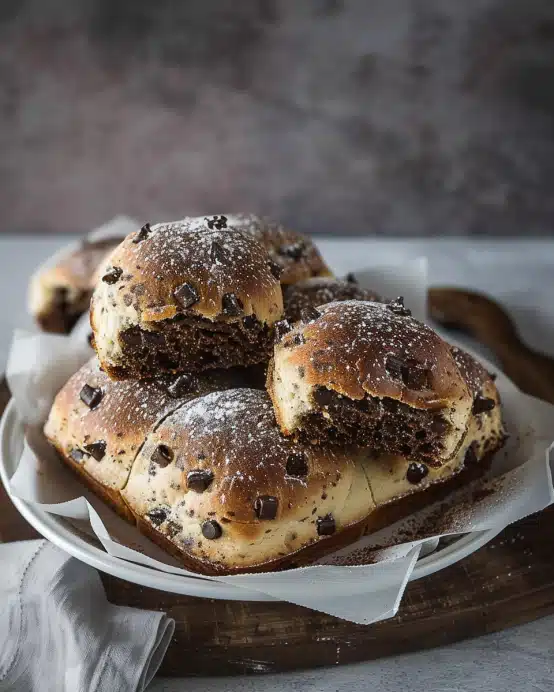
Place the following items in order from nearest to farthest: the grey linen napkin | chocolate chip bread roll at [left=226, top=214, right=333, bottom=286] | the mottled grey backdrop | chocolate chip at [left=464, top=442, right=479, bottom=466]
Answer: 1. the grey linen napkin
2. chocolate chip at [left=464, top=442, right=479, bottom=466]
3. chocolate chip bread roll at [left=226, top=214, right=333, bottom=286]
4. the mottled grey backdrop

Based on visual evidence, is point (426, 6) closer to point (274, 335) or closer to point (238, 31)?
point (238, 31)

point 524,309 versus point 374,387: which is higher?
point 374,387

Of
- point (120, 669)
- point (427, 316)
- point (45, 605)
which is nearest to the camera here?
point (120, 669)

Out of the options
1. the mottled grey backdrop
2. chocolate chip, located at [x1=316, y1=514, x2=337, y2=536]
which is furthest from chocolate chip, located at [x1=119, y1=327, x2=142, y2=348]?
the mottled grey backdrop

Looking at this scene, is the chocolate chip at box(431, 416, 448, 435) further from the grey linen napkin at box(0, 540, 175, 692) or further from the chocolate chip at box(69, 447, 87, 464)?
the chocolate chip at box(69, 447, 87, 464)

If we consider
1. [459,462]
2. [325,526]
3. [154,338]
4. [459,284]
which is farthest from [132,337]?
[459,284]

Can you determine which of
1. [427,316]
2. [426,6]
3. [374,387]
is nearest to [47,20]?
[426,6]
